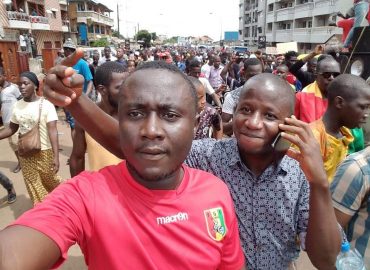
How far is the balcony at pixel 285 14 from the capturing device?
38.2 meters

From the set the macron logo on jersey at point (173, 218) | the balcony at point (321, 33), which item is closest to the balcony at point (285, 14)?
the balcony at point (321, 33)

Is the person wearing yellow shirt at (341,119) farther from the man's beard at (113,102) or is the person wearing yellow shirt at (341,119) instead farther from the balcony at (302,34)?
the balcony at (302,34)

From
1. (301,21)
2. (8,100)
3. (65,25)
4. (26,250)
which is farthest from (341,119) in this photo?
(65,25)

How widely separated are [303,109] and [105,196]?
2621mm

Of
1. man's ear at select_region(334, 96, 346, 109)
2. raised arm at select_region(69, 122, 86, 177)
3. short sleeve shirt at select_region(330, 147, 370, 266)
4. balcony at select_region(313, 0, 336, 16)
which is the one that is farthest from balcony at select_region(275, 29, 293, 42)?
short sleeve shirt at select_region(330, 147, 370, 266)

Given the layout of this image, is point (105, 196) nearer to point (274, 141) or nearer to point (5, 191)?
point (274, 141)

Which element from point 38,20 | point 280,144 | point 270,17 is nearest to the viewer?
point 280,144

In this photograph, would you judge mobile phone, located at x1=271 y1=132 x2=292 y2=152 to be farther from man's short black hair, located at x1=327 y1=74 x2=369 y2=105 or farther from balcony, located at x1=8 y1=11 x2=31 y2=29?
balcony, located at x1=8 y1=11 x2=31 y2=29

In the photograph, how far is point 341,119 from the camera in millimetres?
2309

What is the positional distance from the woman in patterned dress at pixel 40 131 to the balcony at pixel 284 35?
38535 millimetres

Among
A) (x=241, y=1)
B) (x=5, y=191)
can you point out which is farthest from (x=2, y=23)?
(x=241, y=1)

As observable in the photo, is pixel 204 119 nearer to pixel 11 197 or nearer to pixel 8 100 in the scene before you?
pixel 11 197

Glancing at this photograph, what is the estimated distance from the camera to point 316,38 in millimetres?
30906

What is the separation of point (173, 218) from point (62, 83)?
0.65 m
